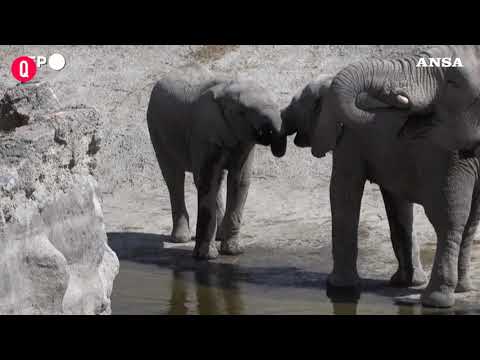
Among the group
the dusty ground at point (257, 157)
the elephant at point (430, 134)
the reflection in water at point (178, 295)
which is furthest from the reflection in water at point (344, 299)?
the reflection in water at point (178, 295)

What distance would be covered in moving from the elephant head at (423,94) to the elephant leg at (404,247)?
1.49m

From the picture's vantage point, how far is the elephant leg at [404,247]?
35.1 ft

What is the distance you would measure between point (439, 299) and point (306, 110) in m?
2.69

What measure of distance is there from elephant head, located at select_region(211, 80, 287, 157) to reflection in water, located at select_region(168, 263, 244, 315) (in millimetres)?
1457

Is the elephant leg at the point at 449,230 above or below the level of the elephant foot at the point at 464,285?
above

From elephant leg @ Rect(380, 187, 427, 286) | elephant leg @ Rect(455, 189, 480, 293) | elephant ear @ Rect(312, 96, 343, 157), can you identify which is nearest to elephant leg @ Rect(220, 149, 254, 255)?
elephant ear @ Rect(312, 96, 343, 157)

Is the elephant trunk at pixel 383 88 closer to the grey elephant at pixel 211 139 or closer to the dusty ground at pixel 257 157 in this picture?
the dusty ground at pixel 257 157

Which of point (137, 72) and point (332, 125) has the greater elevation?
point (137, 72)

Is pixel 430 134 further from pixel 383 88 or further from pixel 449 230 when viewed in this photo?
pixel 449 230

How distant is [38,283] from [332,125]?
14.5 feet

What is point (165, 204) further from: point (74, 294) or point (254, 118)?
point (74, 294)

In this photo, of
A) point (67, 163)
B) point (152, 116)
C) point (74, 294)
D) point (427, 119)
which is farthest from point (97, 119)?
point (152, 116)

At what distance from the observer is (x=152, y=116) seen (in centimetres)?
1363

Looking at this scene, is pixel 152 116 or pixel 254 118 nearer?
pixel 254 118
